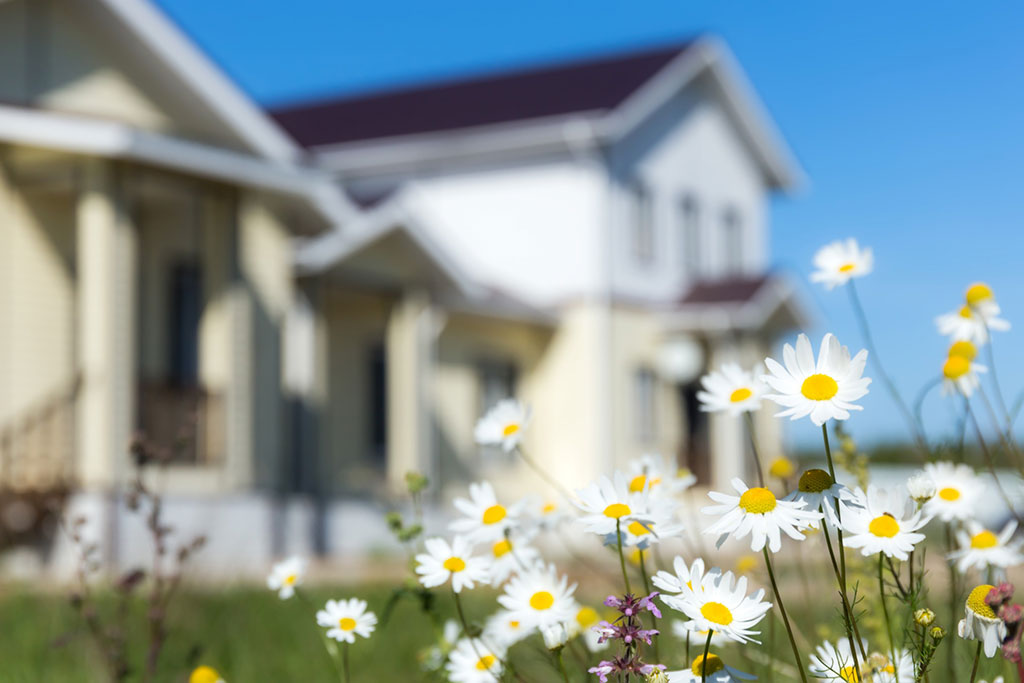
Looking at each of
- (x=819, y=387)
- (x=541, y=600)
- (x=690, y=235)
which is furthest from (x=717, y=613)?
(x=690, y=235)

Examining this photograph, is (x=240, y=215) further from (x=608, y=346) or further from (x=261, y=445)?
(x=608, y=346)

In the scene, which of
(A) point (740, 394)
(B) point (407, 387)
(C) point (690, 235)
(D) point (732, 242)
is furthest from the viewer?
(D) point (732, 242)

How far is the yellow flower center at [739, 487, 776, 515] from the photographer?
1759 millimetres

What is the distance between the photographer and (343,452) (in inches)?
621

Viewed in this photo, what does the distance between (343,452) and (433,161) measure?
577cm

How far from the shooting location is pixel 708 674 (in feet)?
6.21

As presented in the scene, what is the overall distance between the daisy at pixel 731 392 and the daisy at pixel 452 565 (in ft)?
1.73

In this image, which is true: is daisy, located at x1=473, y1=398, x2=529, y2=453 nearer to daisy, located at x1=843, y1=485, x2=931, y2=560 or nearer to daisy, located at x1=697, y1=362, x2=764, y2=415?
daisy, located at x1=697, y1=362, x2=764, y2=415

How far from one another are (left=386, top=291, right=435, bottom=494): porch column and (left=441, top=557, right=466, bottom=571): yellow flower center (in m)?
12.4

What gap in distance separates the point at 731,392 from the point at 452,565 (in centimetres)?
65

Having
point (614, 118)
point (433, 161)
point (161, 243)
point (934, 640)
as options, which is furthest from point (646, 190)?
point (934, 640)

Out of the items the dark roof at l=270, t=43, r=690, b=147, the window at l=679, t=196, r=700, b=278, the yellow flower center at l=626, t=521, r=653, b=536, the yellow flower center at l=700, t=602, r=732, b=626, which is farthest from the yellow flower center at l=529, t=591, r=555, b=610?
the window at l=679, t=196, r=700, b=278

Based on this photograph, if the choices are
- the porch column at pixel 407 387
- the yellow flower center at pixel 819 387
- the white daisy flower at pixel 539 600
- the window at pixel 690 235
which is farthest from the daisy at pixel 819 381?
the window at pixel 690 235

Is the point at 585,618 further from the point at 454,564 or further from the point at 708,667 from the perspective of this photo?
the point at 708,667
